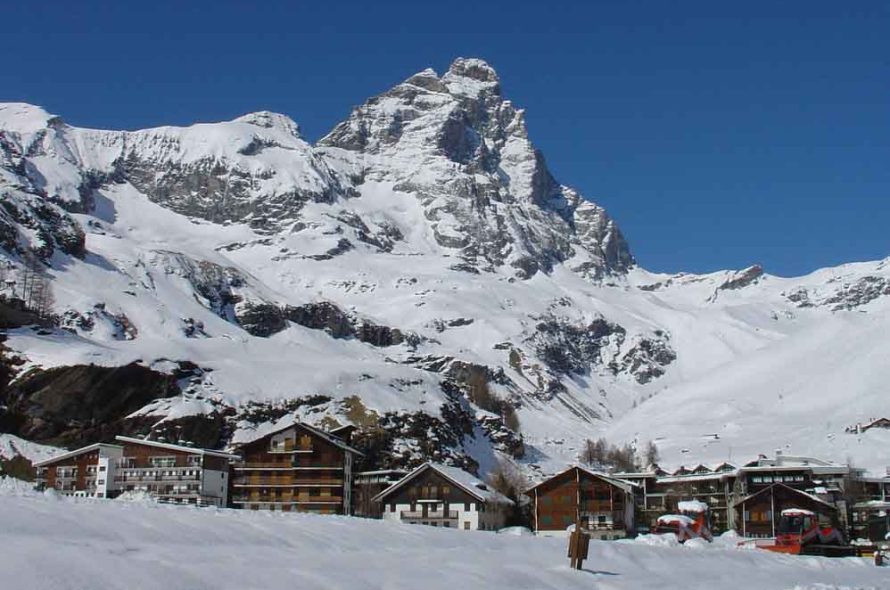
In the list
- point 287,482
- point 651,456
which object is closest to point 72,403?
point 287,482

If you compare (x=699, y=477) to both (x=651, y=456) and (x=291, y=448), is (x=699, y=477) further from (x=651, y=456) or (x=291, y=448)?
(x=651, y=456)

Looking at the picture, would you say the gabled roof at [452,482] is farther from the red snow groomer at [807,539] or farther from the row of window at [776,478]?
the row of window at [776,478]

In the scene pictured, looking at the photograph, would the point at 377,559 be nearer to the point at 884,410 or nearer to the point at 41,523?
the point at 41,523

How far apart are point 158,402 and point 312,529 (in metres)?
109

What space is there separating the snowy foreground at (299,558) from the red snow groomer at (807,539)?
12.3m

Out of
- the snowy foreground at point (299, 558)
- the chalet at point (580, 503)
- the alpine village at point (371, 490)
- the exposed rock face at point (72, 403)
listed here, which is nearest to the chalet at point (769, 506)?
the alpine village at point (371, 490)

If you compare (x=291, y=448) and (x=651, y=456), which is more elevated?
(x=651, y=456)

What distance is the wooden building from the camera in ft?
332

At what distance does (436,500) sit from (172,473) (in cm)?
2664

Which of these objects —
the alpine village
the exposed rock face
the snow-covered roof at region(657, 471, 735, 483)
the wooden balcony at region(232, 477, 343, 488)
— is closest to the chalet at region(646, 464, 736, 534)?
the snow-covered roof at region(657, 471, 735, 483)

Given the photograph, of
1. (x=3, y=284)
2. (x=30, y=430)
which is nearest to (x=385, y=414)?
(x=30, y=430)

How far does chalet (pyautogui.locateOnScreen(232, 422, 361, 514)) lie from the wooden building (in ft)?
8.12

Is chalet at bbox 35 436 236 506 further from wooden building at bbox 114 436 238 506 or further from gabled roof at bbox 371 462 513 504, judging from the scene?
gabled roof at bbox 371 462 513 504

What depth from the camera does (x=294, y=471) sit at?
341 feet
